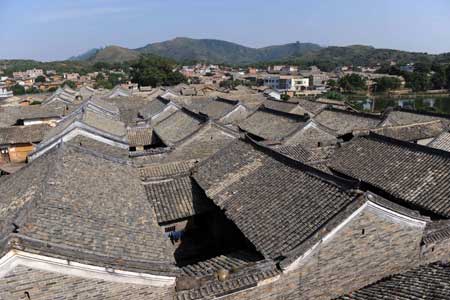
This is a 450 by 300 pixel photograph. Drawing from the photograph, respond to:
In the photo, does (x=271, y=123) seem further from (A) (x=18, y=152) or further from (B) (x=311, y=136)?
(A) (x=18, y=152)

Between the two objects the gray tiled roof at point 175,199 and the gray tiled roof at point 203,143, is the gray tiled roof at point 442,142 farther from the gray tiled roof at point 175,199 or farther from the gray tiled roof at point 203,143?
the gray tiled roof at point 175,199

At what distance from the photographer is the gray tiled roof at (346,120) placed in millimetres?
29641

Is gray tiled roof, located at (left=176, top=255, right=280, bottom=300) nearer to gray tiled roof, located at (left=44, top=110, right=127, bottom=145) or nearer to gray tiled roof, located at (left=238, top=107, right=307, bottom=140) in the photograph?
gray tiled roof, located at (left=238, top=107, right=307, bottom=140)

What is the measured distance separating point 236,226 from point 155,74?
86.1m

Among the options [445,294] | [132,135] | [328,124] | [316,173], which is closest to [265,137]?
[328,124]

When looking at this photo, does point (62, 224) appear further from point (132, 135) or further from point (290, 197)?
point (132, 135)

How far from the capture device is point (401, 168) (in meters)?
15.8

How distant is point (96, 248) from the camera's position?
8891mm

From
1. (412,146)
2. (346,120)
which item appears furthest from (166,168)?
(346,120)

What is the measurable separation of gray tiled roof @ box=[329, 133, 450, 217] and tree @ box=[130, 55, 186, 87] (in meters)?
80.0

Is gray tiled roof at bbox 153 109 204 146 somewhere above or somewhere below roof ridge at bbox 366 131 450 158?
below

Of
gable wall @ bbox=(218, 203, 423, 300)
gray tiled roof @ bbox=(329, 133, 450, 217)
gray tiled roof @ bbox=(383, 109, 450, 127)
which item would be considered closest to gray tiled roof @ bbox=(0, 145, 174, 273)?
gable wall @ bbox=(218, 203, 423, 300)

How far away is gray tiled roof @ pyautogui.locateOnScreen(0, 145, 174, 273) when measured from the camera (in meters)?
8.58

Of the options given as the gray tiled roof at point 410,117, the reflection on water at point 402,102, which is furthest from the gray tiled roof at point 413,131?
the reflection on water at point 402,102
